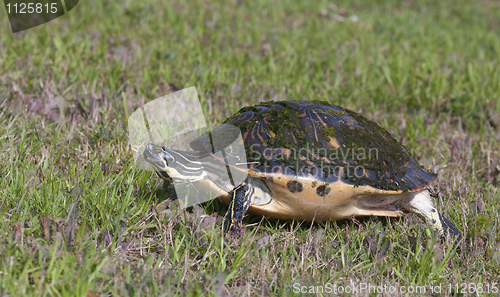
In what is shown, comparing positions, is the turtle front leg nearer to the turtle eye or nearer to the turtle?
the turtle

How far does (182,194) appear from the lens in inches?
136

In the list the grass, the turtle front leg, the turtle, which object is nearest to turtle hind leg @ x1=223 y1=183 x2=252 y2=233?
the turtle

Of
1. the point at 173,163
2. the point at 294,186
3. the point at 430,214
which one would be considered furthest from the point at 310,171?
the point at 430,214

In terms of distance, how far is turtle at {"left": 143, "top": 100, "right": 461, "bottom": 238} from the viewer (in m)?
3.12

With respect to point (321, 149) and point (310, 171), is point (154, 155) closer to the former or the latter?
point (310, 171)

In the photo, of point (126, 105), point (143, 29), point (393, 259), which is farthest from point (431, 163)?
point (143, 29)

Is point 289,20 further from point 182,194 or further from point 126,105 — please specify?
point 182,194

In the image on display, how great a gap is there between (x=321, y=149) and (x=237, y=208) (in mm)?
843

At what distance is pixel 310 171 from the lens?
122 inches

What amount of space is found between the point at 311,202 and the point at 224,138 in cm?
93

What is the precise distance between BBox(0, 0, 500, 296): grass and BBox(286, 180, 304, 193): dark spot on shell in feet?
1.30

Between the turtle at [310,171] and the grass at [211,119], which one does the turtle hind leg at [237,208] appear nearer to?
the turtle at [310,171]

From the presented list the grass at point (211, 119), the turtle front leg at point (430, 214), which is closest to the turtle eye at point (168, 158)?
the grass at point (211, 119)

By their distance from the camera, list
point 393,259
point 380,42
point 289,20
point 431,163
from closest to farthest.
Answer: point 393,259 < point 431,163 < point 380,42 < point 289,20
